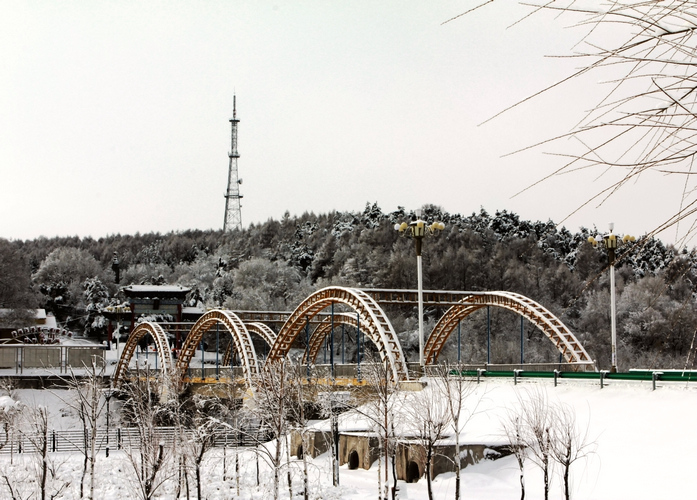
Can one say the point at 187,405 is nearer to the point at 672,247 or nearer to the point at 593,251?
the point at 593,251

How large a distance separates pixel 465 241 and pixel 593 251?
16823mm

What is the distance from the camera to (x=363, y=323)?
38625 mm

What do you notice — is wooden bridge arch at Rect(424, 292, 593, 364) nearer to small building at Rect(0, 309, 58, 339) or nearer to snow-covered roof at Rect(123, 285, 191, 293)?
snow-covered roof at Rect(123, 285, 191, 293)

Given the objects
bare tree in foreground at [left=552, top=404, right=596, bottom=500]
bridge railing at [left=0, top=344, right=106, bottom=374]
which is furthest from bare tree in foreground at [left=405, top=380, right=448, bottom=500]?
bridge railing at [left=0, top=344, right=106, bottom=374]

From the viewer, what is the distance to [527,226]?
105m

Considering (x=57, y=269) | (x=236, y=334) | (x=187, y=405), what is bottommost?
(x=187, y=405)

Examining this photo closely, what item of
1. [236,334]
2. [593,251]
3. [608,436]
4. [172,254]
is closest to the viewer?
[608,436]

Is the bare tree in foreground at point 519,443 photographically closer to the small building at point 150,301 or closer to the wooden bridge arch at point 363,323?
the wooden bridge arch at point 363,323

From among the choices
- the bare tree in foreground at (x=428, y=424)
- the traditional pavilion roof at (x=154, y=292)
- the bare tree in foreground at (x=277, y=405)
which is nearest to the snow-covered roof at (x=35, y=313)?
the traditional pavilion roof at (x=154, y=292)

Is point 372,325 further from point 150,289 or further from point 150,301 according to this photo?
point 150,301

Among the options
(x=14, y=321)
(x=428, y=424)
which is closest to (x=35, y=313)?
(x=14, y=321)

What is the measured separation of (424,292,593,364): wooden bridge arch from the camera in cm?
3616

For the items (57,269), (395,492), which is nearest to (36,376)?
(395,492)

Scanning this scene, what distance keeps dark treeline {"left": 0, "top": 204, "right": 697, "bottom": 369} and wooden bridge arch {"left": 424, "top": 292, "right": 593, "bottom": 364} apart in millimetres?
18163
